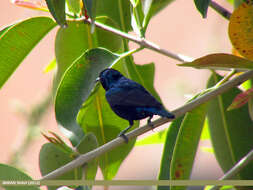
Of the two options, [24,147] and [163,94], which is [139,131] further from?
[163,94]

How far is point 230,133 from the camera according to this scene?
167 cm

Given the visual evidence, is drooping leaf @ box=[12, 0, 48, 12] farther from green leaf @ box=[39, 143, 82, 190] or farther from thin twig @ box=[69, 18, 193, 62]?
green leaf @ box=[39, 143, 82, 190]

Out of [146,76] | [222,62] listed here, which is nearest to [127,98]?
[146,76]

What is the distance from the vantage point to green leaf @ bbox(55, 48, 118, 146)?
1.49 meters

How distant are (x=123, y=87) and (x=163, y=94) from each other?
389cm

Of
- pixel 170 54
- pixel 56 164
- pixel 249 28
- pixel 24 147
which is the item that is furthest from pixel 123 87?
pixel 24 147

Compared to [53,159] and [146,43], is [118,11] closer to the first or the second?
[146,43]

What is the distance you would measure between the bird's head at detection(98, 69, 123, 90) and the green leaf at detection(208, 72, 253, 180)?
0.37 m

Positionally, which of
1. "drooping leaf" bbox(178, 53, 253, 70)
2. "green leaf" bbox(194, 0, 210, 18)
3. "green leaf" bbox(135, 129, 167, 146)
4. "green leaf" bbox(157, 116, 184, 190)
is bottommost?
"green leaf" bbox(135, 129, 167, 146)

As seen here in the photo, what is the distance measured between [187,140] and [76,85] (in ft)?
1.43

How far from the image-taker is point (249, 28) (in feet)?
4.59

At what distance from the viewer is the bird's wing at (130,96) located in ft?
5.23

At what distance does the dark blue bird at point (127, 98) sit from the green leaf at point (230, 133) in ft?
0.89

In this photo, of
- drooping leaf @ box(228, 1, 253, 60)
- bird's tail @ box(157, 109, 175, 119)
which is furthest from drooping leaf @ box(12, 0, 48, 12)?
drooping leaf @ box(228, 1, 253, 60)
